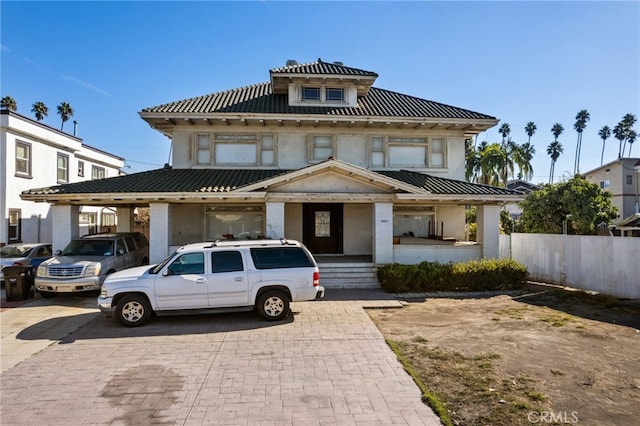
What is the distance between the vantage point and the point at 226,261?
28.6 feet

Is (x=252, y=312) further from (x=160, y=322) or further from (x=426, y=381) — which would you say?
(x=426, y=381)

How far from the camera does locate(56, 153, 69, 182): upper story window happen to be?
21.4 metres

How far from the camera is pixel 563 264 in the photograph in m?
13.4

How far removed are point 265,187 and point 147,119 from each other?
242 inches

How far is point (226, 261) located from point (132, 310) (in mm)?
2327

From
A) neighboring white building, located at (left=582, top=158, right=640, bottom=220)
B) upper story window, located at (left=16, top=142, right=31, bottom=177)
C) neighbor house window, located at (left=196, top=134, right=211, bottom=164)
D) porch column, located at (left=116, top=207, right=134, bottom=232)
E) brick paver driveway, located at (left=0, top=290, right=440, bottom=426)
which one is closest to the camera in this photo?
brick paver driveway, located at (left=0, top=290, right=440, bottom=426)

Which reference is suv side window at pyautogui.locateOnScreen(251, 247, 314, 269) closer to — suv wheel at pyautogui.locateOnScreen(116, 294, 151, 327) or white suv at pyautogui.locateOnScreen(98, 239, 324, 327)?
white suv at pyautogui.locateOnScreen(98, 239, 324, 327)

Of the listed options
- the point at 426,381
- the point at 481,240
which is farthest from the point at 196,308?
the point at 481,240

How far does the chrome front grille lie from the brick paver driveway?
319cm

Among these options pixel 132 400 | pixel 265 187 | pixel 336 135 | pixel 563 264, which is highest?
pixel 336 135

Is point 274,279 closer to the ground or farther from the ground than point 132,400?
farther from the ground

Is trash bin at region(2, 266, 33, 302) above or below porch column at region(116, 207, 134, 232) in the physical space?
below

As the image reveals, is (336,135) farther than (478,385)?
Yes

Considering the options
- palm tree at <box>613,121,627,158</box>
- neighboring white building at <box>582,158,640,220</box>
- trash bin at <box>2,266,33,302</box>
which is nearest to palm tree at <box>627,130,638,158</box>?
palm tree at <box>613,121,627,158</box>
